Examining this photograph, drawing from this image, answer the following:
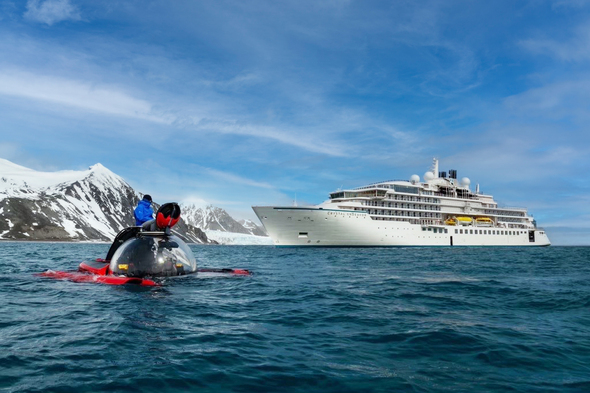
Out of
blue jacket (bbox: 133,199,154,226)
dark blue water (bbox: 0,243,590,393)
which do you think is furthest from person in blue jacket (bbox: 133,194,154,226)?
dark blue water (bbox: 0,243,590,393)

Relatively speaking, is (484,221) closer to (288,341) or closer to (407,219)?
(407,219)

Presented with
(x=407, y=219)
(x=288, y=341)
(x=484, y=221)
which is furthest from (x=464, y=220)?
(x=288, y=341)

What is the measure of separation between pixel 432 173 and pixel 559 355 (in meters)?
92.8

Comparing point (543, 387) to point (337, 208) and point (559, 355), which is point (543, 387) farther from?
point (337, 208)

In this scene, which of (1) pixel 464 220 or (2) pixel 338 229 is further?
(1) pixel 464 220

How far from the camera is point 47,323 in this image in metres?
8.78

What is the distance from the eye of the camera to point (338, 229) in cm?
6844

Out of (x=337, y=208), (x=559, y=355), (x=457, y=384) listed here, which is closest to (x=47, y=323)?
(x=457, y=384)

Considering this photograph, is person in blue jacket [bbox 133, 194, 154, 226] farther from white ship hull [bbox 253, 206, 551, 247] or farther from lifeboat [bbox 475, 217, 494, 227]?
lifeboat [bbox 475, 217, 494, 227]

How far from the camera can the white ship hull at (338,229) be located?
2623 inches

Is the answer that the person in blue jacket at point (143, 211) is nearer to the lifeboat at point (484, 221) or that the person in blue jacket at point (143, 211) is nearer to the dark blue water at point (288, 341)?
the dark blue water at point (288, 341)

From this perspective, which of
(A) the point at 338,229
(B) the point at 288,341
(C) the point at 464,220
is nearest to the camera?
(B) the point at 288,341

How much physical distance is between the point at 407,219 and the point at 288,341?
248 ft

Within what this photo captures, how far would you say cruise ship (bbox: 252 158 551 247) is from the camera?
67500 millimetres
